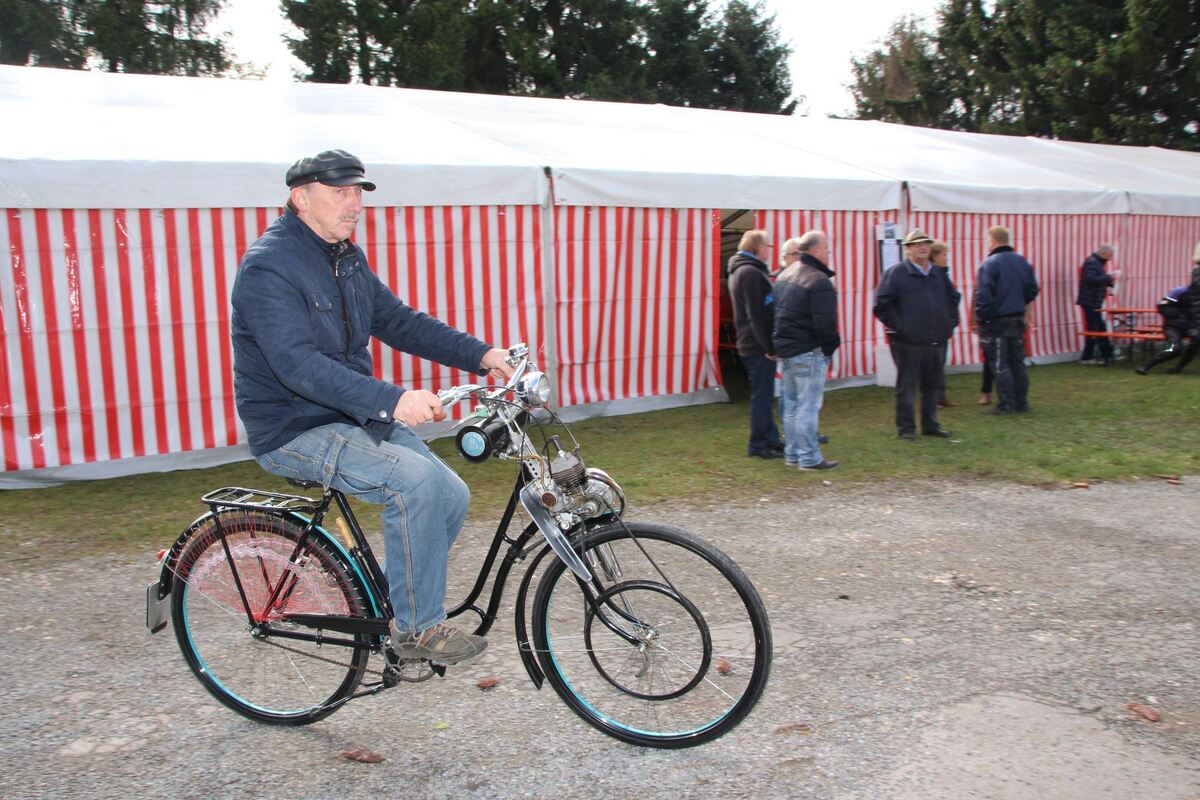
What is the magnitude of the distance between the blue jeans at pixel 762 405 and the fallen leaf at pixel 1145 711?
4.61 meters

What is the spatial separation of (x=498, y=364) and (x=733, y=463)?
4.79m

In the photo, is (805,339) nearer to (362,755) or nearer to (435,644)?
(435,644)

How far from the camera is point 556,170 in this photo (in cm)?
924

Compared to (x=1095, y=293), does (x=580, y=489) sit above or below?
below

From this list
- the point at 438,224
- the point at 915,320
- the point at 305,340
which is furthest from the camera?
the point at 438,224

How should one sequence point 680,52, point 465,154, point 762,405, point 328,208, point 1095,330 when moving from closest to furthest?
point 328,208 → point 762,405 → point 465,154 → point 1095,330 → point 680,52

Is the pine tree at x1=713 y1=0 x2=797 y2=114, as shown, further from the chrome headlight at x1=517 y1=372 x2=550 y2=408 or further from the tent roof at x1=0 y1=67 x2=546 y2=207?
the chrome headlight at x1=517 y1=372 x2=550 y2=408

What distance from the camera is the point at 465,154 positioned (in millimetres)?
9102

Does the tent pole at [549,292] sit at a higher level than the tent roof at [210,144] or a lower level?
lower

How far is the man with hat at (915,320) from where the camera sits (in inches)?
331

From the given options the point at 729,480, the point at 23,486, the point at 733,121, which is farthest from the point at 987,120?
the point at 23,486

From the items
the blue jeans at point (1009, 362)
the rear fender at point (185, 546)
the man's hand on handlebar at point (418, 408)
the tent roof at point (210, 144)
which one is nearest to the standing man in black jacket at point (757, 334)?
the tent roof at point (210, 144)

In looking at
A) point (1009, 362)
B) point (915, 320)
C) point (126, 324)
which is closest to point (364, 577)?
point (126, 324)

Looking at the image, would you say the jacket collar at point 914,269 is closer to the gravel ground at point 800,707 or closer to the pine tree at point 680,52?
the gravel ground at point 800,707
